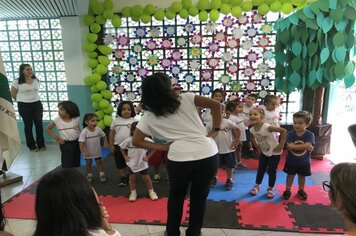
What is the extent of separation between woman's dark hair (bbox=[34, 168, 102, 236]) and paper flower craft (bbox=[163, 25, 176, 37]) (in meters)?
3.55

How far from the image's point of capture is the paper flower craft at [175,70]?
4293mm

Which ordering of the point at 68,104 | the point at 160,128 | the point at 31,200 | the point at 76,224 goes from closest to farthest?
the point at 76,224
the point at 160,128
the point at 31,200
the point at 68,104

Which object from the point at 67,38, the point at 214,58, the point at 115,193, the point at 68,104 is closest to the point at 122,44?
the point at 67,38

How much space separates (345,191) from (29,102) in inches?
167

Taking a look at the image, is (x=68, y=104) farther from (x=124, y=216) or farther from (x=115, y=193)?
(x=124, y=216)

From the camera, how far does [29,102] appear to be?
4.16m

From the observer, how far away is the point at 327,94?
404 cm

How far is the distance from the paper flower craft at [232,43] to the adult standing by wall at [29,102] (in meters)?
2.84

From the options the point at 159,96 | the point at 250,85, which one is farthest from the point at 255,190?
the point at 250,85

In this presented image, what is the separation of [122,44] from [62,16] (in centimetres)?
96

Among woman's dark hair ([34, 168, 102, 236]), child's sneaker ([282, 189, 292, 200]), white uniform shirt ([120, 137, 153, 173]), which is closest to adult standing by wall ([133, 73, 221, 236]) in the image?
woman's dark hair ([34, 168, 102, 236])

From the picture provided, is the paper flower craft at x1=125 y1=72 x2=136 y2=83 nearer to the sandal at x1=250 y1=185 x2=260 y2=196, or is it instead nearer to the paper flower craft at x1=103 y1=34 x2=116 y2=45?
the paper flower craft at x1=103 y1=34 x2=116 y2=45

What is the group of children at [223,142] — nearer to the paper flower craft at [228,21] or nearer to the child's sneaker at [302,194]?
the child's sneaker at [302,194]

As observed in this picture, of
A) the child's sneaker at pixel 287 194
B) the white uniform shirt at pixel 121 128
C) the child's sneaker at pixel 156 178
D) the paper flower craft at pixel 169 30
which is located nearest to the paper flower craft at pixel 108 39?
the paper flower craft at pixel 169 30
